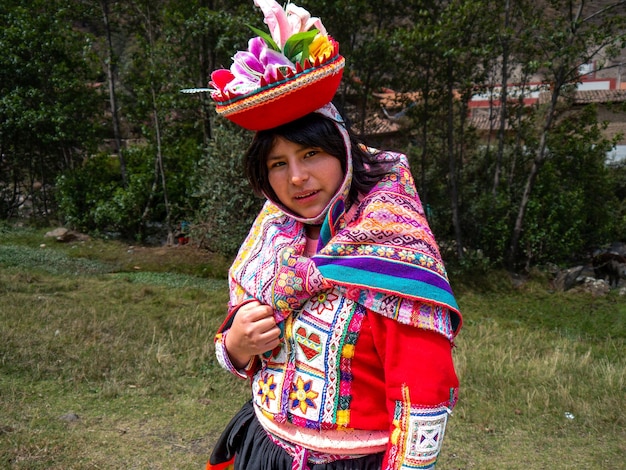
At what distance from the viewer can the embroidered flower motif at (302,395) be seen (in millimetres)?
1242

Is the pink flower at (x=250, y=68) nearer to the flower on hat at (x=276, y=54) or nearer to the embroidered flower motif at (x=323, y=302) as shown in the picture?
the flower on hat at (x=276, y=54)

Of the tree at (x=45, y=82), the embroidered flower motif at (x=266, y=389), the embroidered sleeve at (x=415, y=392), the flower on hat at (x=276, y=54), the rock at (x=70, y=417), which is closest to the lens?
the embroidered sleeve at (x=415, y=392)

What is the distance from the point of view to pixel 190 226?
909 cm

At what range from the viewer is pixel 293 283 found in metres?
1.22

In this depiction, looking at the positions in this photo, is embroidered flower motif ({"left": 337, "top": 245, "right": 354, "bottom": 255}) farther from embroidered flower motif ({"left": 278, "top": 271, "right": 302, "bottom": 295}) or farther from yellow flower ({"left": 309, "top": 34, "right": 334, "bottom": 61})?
yellow flower ({"left": 309, "top": 34, "right": 334, "bottom": 61})

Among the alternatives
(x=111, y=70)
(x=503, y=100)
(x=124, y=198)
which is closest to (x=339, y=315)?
(x=503, y=100)

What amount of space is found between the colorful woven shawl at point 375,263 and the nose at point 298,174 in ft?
0.31

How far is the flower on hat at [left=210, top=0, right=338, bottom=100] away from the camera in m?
1.21

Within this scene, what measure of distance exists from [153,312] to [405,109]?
5.42 meters

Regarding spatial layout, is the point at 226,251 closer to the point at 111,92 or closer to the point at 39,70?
the point at 111,92

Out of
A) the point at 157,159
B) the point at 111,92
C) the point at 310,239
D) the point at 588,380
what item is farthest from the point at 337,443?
the point at 111,92

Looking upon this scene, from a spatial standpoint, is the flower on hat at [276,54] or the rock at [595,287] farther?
the rock at [595,287]

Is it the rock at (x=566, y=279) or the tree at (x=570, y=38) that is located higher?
the tree at (x=570, y=38)

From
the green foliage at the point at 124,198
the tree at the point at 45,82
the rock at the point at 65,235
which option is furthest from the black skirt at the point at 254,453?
the tree at the point at 45,82
